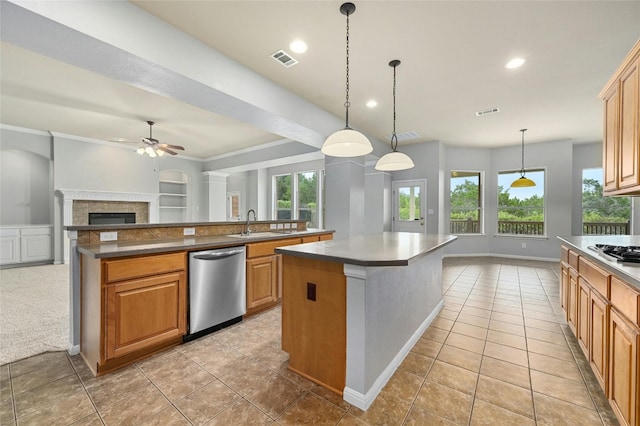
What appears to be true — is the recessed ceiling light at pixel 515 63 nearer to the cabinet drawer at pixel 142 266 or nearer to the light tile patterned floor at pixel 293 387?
the light tile patterned floor at pixel 293 387

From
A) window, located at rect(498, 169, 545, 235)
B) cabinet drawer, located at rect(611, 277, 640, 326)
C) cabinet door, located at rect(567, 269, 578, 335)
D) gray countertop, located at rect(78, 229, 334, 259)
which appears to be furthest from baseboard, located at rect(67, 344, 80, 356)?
window, located at rect(498, 169, 545, 235)

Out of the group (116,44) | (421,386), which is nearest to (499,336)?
(421,386)

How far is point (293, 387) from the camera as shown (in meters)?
1.84

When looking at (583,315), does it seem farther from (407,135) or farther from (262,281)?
(407,135)

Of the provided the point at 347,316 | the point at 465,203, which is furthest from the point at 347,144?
the point at 465,203

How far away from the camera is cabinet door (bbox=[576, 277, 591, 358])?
2.03 meters

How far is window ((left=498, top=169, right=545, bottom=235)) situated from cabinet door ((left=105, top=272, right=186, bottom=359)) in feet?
24.3

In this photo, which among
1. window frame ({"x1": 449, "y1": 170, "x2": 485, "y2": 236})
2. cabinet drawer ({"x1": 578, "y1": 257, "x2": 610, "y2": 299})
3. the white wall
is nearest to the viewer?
cabinet drawer ({"x1": 578, "y1": 257, "x2": 610, "y2": 299})

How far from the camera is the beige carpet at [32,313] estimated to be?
7.69 feet

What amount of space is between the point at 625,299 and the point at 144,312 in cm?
310

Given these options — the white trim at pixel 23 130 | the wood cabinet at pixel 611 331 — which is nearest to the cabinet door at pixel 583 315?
the wood cabinet at pixel 611 331

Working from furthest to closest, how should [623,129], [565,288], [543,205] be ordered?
1. [543,205]
2. [565,288]
3. [623,129]

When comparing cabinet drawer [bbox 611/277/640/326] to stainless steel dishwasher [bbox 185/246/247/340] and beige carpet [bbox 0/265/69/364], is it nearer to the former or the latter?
stainless steel dishwasher [bbox 185/246/247/340]

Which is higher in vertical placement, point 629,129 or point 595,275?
point 629,129
